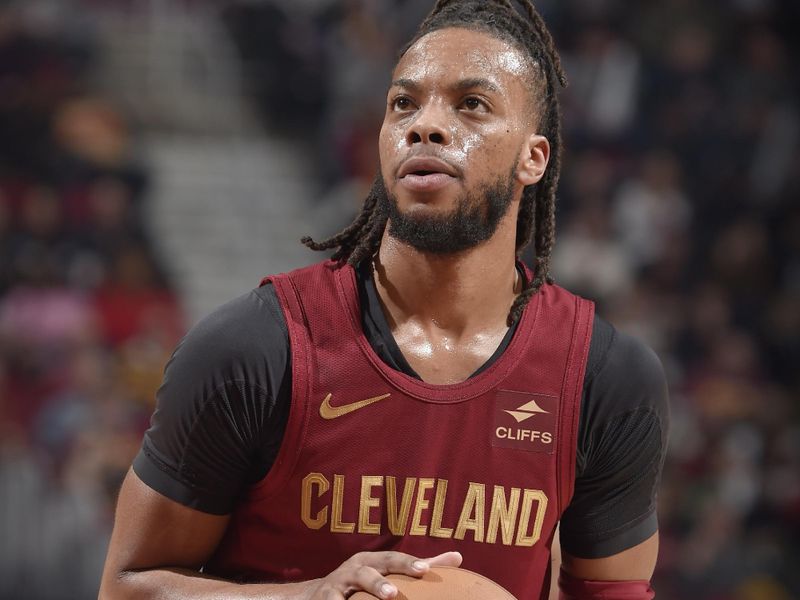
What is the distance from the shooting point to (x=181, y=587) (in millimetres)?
2250

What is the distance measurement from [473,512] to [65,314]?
15.4ft

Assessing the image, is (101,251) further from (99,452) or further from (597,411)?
(597,411)

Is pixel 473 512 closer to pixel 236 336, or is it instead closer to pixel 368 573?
pixel 368 573

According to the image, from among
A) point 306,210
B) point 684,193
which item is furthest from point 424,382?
point 306,210

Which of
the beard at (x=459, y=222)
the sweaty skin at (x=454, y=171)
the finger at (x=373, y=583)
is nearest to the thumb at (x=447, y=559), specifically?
the finger at (x=373, y=583)

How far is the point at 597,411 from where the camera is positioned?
2.44 m

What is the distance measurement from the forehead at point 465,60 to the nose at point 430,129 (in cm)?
8

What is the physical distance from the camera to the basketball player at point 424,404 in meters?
2.27

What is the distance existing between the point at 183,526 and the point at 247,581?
0.67ft

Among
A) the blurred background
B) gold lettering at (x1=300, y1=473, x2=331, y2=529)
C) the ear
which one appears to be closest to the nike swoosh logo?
gold lettering at (x1=300, y1=473, x2=331, y2=529)

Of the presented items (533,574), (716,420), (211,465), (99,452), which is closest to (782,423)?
(716,420)

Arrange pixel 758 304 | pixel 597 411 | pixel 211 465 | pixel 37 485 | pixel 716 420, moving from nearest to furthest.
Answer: pixel 211 465
pixel 597 411
pixel 37 485
pixel 716 420
pixel 758 304

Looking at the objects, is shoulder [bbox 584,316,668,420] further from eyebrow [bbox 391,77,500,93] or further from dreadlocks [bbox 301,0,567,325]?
eyebrow [bbox 391,77,500,93]

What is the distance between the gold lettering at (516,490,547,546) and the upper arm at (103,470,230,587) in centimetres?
61
